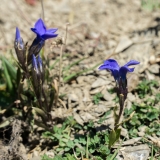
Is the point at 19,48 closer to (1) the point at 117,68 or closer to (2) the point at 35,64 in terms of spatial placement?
(2) the point at 35,64

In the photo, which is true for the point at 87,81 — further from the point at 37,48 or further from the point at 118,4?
the point at 118,4

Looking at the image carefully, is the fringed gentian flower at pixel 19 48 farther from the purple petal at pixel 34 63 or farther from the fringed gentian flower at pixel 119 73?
the fringed gentian flower at pixel 119 73

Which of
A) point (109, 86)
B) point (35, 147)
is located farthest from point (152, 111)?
point (35, 147)

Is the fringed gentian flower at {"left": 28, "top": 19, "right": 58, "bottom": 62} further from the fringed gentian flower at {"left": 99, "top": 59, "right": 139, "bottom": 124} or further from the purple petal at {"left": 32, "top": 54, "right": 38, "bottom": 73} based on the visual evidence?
the fringed gentian flower at {"left": 99, "top": 59, "right": 139, "bottom": 124}

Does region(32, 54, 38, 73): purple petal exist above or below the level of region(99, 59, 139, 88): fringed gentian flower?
above

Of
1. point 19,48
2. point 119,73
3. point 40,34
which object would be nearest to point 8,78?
point 19,48

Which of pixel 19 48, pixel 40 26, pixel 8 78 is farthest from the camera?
pixel 8 78

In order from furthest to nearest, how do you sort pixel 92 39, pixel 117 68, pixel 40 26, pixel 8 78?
pixel 92 39 < pixel 8 78 < pixel 40 26 < pixel 117 68

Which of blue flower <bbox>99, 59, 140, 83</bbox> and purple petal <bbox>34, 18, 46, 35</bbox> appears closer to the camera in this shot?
blue flower <bbox>99, 59, 140, 83</bbox>

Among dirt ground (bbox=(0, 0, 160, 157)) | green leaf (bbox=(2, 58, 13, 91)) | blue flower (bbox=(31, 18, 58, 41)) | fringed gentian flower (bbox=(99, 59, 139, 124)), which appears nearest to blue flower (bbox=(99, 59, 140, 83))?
fringed gentian flower (bbox=(99, 59, 139, 124))
